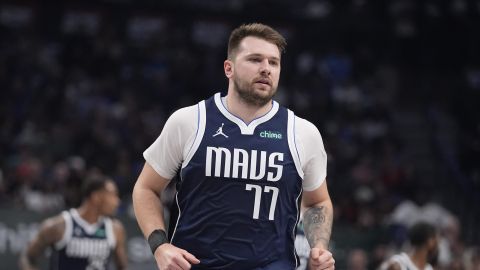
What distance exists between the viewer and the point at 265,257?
5008 millimetres

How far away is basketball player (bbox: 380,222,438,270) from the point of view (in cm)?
850

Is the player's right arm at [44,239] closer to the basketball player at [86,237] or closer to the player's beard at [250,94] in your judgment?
the basketball player at [86,237]

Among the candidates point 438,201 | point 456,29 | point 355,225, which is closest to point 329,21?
point 456,29

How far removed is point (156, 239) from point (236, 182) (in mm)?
505

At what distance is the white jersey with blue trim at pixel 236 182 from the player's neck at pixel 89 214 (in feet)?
13.7

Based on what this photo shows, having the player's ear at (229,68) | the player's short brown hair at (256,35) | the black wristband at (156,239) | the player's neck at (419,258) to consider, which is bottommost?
the player's neck at (419,258)

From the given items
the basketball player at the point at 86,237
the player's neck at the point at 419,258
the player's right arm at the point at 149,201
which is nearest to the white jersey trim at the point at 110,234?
the basketball player at the point at 86,237

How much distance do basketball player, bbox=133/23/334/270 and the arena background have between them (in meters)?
7.63

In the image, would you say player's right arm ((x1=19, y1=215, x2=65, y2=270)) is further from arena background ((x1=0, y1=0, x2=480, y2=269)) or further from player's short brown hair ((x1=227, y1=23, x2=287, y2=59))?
player's short brown hair ((x1=227, y1=23, x2=287, y2=59))

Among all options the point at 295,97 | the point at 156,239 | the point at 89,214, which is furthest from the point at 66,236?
the point at 295,97

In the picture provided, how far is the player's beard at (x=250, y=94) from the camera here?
513 centimetres

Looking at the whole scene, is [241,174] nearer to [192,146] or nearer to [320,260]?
[192,146]

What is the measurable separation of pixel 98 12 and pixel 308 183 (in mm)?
17331

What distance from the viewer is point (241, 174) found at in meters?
5.04
